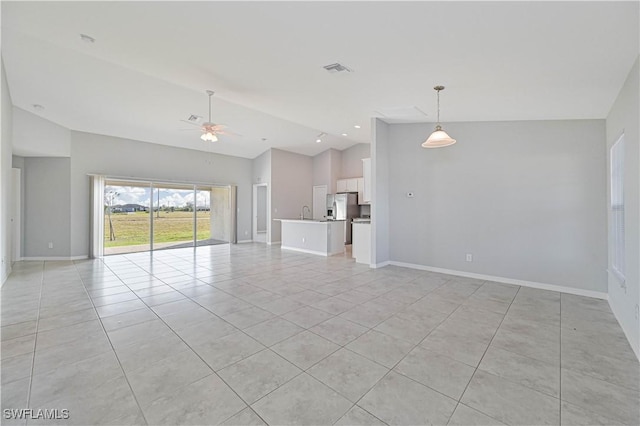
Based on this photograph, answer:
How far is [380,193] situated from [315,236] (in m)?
2.68

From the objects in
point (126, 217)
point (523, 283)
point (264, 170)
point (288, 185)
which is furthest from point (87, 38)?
point (523, 283)

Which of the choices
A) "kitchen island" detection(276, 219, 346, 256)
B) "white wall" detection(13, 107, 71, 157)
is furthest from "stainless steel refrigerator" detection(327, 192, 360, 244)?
"white wall" detection(13, 107, 71, 157)

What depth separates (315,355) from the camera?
2.32 m

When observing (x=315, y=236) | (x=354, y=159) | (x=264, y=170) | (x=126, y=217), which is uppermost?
(x=354, y=159)

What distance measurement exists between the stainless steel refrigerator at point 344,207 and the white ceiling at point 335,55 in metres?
4.03

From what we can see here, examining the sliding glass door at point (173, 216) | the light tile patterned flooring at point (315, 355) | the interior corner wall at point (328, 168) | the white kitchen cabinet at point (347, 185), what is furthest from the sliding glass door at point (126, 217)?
the white kitchen cabinet at point (347, 185)

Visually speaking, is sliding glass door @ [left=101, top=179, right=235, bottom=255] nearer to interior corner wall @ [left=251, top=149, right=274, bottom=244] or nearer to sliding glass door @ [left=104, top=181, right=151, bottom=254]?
sliding glass door @ [left=104, top=181, right=151, bottom=254]

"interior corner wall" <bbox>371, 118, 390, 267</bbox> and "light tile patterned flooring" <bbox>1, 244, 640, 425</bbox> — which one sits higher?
"interior corner wall" <bbox>371, 118, 390, 267</bbox>

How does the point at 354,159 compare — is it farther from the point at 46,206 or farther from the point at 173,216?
the point at 46,206

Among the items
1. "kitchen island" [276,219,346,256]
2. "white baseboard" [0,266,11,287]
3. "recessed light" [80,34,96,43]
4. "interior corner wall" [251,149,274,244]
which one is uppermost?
"recessed light" [80,34,96,43]

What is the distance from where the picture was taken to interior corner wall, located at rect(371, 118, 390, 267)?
550 centimetres

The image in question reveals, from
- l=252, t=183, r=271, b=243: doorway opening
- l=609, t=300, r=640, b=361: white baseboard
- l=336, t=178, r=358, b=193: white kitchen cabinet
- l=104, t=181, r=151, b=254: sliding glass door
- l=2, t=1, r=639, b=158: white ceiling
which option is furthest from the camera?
l=252, t=183, r=271, b=243: doorway opening

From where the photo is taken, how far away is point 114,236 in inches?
294

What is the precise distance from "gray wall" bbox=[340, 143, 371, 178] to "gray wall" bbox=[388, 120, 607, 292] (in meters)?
3.81
